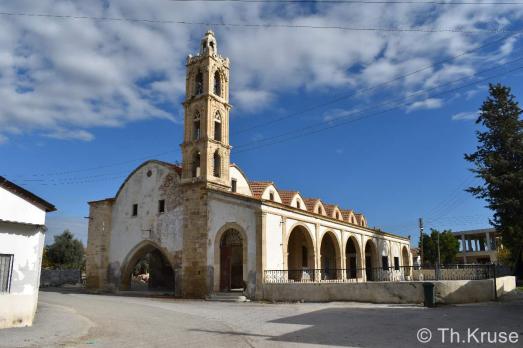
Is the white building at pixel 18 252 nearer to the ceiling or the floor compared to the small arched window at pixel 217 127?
nearer to the floor

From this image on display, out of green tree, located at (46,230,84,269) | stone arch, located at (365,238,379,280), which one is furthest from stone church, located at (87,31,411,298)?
green tree, located at (46,230,84,269)

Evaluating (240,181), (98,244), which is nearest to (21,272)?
(240,181)

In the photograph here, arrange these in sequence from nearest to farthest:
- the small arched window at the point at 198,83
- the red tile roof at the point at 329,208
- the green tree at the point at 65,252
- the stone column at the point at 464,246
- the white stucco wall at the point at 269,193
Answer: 1. the small arched window at the point at 198,83
2. the white stucco wall at the point at 269,193
3. the red tile roof at the point at 329,208
4. the green tree at the point at 65,252
5. the stone column at the point at 464,246

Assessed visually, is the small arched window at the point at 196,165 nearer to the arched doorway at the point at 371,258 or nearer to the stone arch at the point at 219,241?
the stone arch at the point at 219,241

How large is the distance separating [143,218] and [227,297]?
9.33 meters

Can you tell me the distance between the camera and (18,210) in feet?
37.6

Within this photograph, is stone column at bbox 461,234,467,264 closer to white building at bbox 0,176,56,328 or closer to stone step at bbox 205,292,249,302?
stone step at bbox 205,292,249,302

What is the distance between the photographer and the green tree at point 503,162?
22.2m

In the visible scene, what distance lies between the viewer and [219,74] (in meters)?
28.4

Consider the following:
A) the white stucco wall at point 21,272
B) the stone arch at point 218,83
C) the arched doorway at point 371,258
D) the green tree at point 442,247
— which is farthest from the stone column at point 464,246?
the white stucco wall at point 21,272

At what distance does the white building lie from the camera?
11.0 meters

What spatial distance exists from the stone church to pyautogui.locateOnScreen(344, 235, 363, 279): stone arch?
113mm

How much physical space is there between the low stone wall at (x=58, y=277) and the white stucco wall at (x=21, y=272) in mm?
28211

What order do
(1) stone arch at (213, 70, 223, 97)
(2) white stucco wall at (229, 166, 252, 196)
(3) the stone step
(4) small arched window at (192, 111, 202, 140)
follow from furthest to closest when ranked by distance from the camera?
(2) white stucco wall at (229, 166, 252, 196), (1) stone arch at (213, 70, 223, 97), (4) small arched window at (192, 111, 202, 140), (3) the stone step
